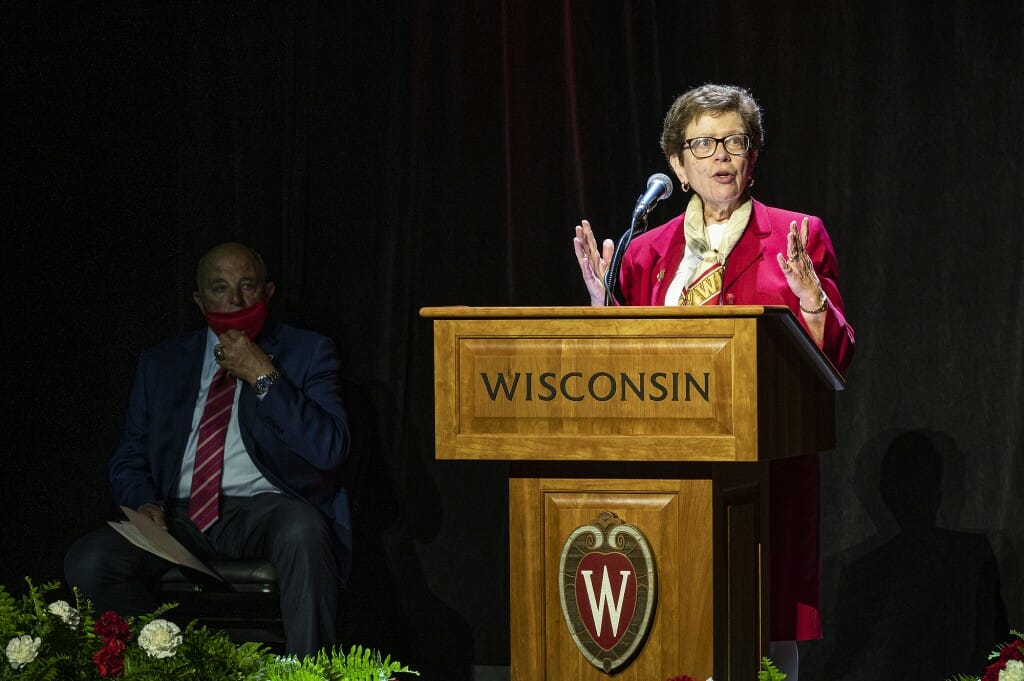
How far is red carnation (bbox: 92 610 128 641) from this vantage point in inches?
109

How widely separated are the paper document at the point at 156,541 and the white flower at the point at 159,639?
30.5 inches

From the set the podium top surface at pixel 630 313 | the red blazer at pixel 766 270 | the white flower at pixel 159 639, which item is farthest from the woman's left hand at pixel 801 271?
the white flower at pixel 159 639

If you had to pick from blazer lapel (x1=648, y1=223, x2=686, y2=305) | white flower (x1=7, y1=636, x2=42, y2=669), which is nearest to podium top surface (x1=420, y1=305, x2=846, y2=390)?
blazer lapel (x1=648, y1=223, x2=686, y2=305)

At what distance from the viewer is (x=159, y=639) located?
8.93 ft

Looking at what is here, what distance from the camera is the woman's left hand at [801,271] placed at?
2.55 m

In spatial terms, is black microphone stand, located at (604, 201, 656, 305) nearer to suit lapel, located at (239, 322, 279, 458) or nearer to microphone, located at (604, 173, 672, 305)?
microphone, located at (604, 173, 672, 305)

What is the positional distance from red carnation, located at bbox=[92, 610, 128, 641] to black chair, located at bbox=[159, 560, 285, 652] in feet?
2.98

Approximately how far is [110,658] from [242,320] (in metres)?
1.47

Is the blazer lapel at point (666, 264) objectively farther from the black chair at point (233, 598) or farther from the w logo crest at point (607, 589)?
the black chair at point (233, 598)

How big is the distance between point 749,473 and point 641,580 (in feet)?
1.26

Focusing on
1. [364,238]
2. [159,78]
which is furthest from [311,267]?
[159,78]

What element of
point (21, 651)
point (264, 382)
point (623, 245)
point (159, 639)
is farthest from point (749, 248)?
point (21, 651)

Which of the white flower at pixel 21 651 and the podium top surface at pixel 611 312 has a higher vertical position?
the podium top surface at pixel 611 312

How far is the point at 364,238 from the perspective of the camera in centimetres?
458
